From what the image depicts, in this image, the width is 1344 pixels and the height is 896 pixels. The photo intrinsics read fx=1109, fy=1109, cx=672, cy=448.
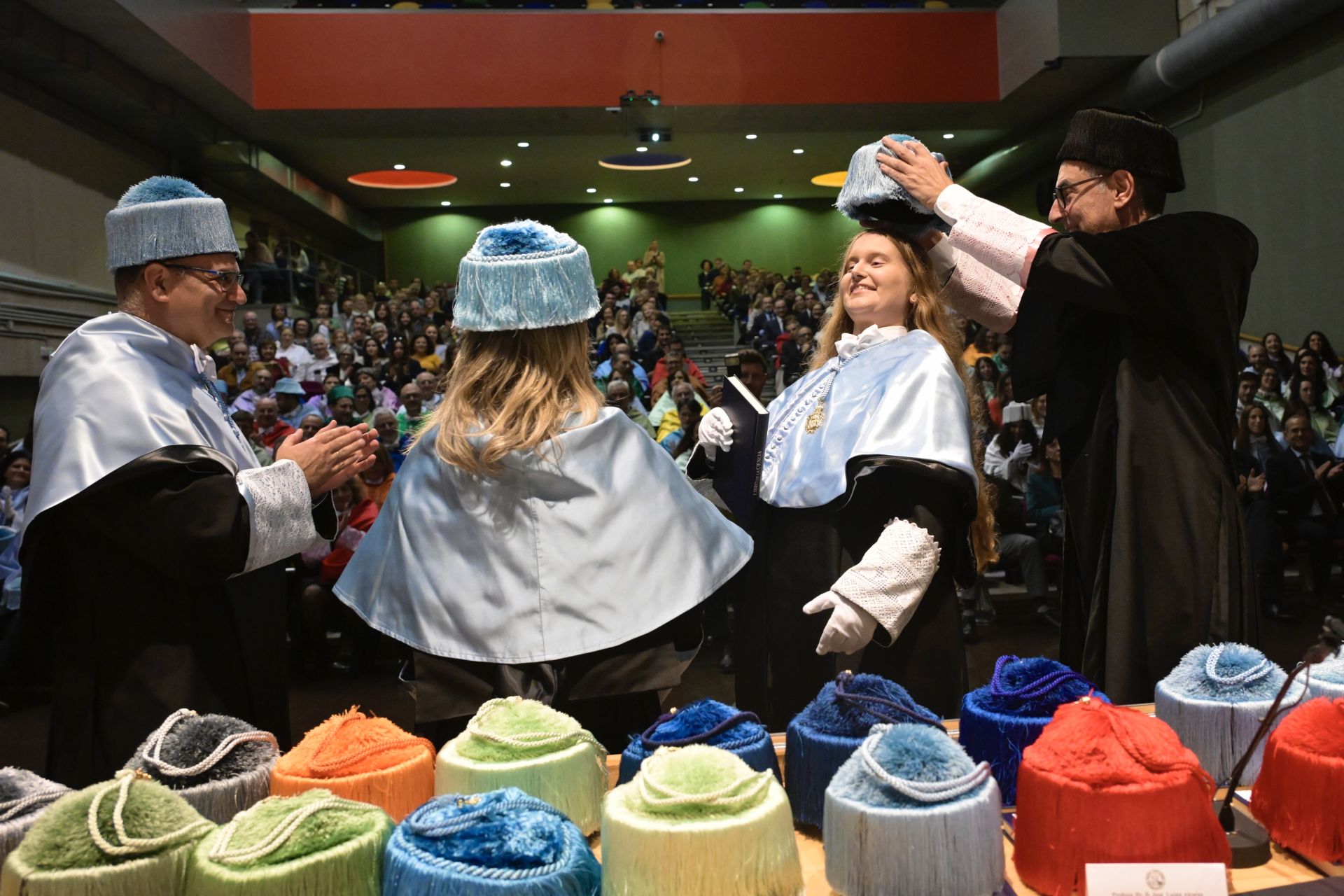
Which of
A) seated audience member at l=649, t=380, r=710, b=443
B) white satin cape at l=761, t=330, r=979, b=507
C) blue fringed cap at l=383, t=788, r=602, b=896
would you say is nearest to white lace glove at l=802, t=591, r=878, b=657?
white satin cape at l=761, t=330, r=979, b=507

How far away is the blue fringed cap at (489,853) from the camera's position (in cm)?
100

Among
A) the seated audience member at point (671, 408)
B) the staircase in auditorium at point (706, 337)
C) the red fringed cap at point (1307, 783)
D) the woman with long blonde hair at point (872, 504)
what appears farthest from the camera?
the staircase in auditorium at point (706, 337)

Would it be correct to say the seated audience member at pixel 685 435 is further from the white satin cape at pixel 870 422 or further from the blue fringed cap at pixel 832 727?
the blue fringed cap at pixel 832 727

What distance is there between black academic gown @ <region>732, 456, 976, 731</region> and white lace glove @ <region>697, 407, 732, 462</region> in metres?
0.20

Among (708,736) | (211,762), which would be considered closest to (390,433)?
(211,762)

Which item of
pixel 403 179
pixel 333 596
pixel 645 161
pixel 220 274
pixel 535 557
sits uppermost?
pixel 403 179

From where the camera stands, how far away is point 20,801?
117cm

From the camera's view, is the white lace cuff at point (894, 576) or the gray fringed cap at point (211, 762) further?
the white lace cuff at point (894, 576)

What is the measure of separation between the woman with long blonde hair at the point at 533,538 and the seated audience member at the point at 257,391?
850cm

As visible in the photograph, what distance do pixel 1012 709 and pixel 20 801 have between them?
3.77ft

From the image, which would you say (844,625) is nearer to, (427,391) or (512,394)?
(512,394)

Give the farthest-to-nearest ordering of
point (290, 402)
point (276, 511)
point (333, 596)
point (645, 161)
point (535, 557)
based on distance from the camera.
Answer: point (645, 161), point (290, 402), point (333, 596), point (276, 511), point (535, 557)

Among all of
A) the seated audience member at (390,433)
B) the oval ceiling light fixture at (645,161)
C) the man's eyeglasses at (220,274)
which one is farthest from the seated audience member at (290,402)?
the oval ceiling light fixture at (645,161)

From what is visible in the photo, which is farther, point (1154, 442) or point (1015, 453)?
point (1015, 453)
